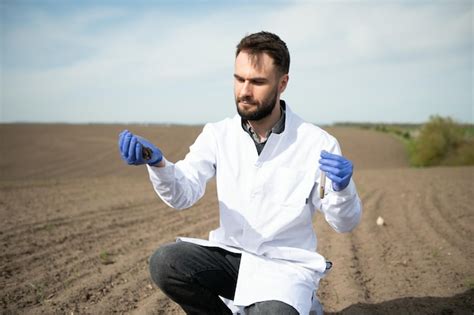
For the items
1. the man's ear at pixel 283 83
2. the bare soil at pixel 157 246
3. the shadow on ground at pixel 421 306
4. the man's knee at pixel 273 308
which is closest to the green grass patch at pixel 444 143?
the bare soil at pixel 157 246

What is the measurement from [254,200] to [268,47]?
99 centimetres

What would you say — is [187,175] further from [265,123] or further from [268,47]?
[268,47]

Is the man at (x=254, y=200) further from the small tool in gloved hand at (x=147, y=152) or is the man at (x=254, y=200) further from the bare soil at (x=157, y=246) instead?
the bare soil at (x=157, y=246)

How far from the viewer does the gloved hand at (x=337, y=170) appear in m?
2.42

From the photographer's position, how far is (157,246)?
5.50m

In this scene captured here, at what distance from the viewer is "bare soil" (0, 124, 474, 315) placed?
3.68m

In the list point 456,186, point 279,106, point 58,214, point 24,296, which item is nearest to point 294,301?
point 279,106

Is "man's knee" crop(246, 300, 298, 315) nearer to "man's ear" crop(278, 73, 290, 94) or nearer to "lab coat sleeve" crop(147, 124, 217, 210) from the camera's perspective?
"lab coat sleeve" crop(147, 124, 217, 210)

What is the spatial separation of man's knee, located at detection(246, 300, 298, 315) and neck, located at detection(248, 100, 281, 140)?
3.54ft

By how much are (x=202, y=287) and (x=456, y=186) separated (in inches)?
372

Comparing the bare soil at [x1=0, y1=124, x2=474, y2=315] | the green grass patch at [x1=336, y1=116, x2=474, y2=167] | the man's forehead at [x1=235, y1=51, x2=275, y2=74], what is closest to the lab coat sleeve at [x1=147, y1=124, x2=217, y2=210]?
the man's forehead at [x1=235, y1=51, x2=275, y2=74]

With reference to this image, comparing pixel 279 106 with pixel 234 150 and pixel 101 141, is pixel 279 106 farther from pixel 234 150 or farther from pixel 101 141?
pixel 101 141

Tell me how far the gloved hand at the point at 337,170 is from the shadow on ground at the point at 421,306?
1510 mm

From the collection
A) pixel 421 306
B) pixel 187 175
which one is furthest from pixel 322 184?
pixel 421 306
